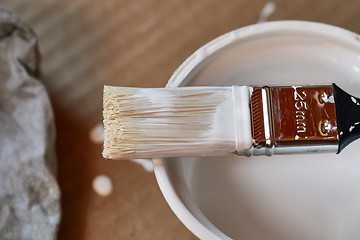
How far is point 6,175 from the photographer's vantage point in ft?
2.36

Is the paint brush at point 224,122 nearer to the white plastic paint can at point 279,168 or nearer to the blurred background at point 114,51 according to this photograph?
the white plastic paint can at point 279,168

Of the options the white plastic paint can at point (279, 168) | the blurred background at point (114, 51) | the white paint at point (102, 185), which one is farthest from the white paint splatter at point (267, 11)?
the white paint at point (102, 185)

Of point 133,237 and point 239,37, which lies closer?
point 239,37

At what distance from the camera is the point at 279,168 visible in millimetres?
638

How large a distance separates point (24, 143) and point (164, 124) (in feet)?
0.96

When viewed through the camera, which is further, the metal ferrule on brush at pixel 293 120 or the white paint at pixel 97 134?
the white paint at pixel 97 134

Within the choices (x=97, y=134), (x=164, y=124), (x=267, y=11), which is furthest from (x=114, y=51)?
(x=164, y=124)

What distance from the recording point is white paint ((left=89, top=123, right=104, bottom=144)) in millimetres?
799

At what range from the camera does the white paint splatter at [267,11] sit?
85cm

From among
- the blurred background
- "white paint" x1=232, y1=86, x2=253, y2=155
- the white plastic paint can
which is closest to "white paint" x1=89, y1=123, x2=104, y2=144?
the blurred background

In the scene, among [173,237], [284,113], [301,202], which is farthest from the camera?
[173,237]

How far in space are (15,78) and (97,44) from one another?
147mm

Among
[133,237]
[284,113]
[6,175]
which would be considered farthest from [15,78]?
[284,113]

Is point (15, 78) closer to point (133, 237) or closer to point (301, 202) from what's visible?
point (133, 237)
